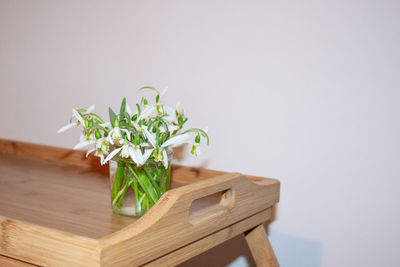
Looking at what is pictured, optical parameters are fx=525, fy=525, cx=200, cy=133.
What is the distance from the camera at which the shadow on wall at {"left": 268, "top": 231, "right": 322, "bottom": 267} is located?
145 cm

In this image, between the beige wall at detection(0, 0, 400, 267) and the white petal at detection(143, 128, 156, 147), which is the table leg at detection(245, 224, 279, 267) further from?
the white petal at detection(143, 128, 156, 147)

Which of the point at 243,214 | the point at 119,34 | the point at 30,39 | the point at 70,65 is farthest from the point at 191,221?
the point at 30,39

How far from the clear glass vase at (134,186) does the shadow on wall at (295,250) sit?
1.55 ft

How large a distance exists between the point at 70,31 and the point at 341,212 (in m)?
1.06

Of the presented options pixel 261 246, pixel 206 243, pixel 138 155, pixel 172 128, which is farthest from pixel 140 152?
pixel 261 246

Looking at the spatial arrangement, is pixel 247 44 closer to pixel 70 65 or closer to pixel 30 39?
pixel 70 65

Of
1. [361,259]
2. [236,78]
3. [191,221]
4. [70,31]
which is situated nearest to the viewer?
[191,221]

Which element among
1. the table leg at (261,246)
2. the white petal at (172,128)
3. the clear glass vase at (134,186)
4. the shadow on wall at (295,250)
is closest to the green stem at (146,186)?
the clear glass vase at (134,186)

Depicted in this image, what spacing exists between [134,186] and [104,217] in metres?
0.09

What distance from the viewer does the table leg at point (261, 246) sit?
4.53 ft

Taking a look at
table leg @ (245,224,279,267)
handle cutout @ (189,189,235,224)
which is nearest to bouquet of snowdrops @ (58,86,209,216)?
handle cutout @ (189,189,235,224)

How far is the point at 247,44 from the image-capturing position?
4.80 feet

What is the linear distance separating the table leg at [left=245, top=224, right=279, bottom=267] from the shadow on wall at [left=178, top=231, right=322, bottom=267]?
112 mm

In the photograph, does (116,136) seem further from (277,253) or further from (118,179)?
(277,253)
